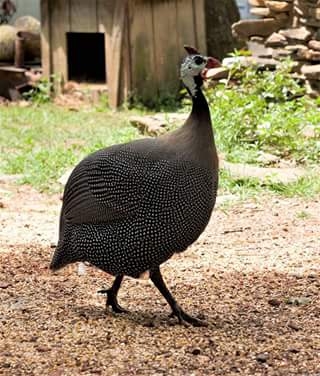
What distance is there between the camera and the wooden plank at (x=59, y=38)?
38.9 ft

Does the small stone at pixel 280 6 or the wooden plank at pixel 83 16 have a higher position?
the small stone at pixel 280 6

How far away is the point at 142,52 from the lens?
11562mm

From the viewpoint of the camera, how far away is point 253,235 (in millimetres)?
6160

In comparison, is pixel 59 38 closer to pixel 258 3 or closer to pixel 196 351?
pixel 258 3

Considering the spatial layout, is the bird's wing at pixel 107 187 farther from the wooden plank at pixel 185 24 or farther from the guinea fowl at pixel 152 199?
the wooden plank at pixel 185 24

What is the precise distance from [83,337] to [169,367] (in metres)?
0.50

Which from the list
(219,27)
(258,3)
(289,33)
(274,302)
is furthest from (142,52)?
(274,302)

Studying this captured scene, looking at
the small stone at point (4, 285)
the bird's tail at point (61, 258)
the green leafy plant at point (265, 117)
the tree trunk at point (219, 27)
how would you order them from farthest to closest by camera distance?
the tree trunk at point (219, 27) < the green leafy plant at point (265, 117) < the small stone at point (4, 285) < the bird's tail at point (61, 258)

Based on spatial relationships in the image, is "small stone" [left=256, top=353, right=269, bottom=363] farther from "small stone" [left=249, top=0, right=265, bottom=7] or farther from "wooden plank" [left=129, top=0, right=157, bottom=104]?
"wooden plank" [left=129, top=0, right=157, bottom=104]

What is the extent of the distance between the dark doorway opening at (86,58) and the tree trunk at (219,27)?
53.8 inches

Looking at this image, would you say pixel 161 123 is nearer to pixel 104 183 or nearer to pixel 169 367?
pixel 104 183

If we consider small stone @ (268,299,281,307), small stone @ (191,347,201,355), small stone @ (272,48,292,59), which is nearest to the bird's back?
small stone @ (191,347,201,355)

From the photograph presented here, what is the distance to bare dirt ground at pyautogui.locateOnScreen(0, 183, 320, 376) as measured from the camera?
385 centimetres

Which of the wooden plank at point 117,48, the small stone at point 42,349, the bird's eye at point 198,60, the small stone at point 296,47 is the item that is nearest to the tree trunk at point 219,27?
the wooden plank at point 117,48
